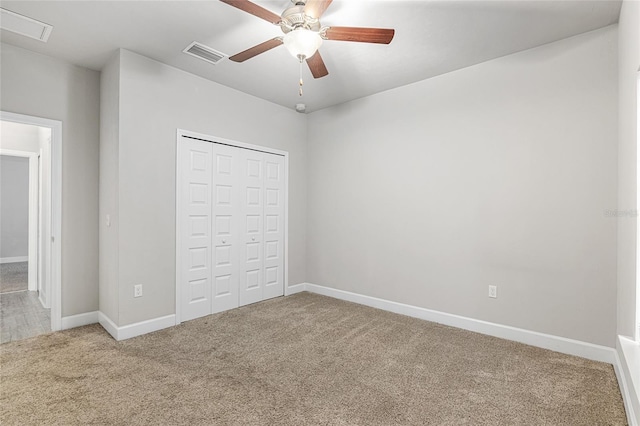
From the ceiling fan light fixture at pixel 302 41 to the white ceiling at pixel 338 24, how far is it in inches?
20.8

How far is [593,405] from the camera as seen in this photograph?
6.64 ft

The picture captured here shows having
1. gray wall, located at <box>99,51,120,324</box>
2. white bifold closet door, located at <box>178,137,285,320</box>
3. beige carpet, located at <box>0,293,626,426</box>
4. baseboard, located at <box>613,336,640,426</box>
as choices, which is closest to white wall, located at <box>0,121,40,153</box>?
gray wall, located at <box>99,51,120,324</box>

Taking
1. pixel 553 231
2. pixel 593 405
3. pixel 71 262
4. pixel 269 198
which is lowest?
pixel 593 405

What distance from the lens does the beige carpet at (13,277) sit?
16.1 ft

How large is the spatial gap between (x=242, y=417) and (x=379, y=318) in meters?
2.14

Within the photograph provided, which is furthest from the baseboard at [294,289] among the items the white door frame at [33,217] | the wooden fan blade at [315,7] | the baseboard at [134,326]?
the white door frame at [33,217]

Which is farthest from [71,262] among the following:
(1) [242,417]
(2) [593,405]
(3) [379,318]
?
(2) [593,405]

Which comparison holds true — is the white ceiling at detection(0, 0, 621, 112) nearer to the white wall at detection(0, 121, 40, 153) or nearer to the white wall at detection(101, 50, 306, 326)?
the white wall at detection(101, 50, 306, 326)

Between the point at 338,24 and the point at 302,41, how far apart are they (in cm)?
80

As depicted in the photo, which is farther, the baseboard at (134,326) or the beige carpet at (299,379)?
the baseboard at (134,326)

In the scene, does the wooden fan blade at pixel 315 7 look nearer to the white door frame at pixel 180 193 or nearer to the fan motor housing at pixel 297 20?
the fan motor housing at pixel 297 20

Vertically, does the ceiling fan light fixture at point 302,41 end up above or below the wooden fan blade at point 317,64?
below

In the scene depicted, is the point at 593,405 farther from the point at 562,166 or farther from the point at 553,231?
the point at 562,166

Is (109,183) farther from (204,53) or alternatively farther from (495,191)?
(495,191)
